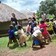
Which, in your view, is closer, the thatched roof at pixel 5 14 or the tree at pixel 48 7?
the thatched roof at pixel 5 14

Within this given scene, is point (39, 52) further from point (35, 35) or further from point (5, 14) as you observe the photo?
point (5, 14)

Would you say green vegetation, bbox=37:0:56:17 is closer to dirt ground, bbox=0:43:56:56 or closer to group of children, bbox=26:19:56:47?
group of children, bbox=26:19:56:47

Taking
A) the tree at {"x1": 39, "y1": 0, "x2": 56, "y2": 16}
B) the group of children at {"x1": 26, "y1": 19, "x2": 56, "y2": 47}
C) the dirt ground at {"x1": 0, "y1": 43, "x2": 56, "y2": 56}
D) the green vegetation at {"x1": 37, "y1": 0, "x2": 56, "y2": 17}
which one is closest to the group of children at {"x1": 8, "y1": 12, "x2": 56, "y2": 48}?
the group of children at {"x1": 26, "y1": 19, "x2": 56, "y2": 47}

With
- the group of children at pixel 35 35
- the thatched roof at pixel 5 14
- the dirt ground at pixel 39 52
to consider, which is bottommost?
the dirt ground at pixel 39 52

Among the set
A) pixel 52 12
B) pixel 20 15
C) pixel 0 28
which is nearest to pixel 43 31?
pixel 0 28

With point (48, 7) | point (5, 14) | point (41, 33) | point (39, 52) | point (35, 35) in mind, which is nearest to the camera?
point (39, 52)

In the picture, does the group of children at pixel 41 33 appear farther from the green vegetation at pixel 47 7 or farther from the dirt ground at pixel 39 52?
the green vegetation at pixel 47 7

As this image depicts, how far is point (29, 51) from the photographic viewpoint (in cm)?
1233

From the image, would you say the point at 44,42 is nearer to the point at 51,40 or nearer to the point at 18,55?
the point at 51,40

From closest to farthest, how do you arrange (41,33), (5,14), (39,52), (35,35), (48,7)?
(39,52)
(35,35)
(41,33)
(5,14)
(48,7)

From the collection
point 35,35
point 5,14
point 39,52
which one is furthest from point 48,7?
point 39,52

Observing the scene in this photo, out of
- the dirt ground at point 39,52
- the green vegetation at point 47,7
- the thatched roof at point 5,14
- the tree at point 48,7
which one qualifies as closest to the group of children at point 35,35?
the dirt ground at point 39,52

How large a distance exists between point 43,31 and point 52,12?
78.5ft

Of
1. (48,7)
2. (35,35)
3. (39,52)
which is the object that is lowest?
(39,52)
